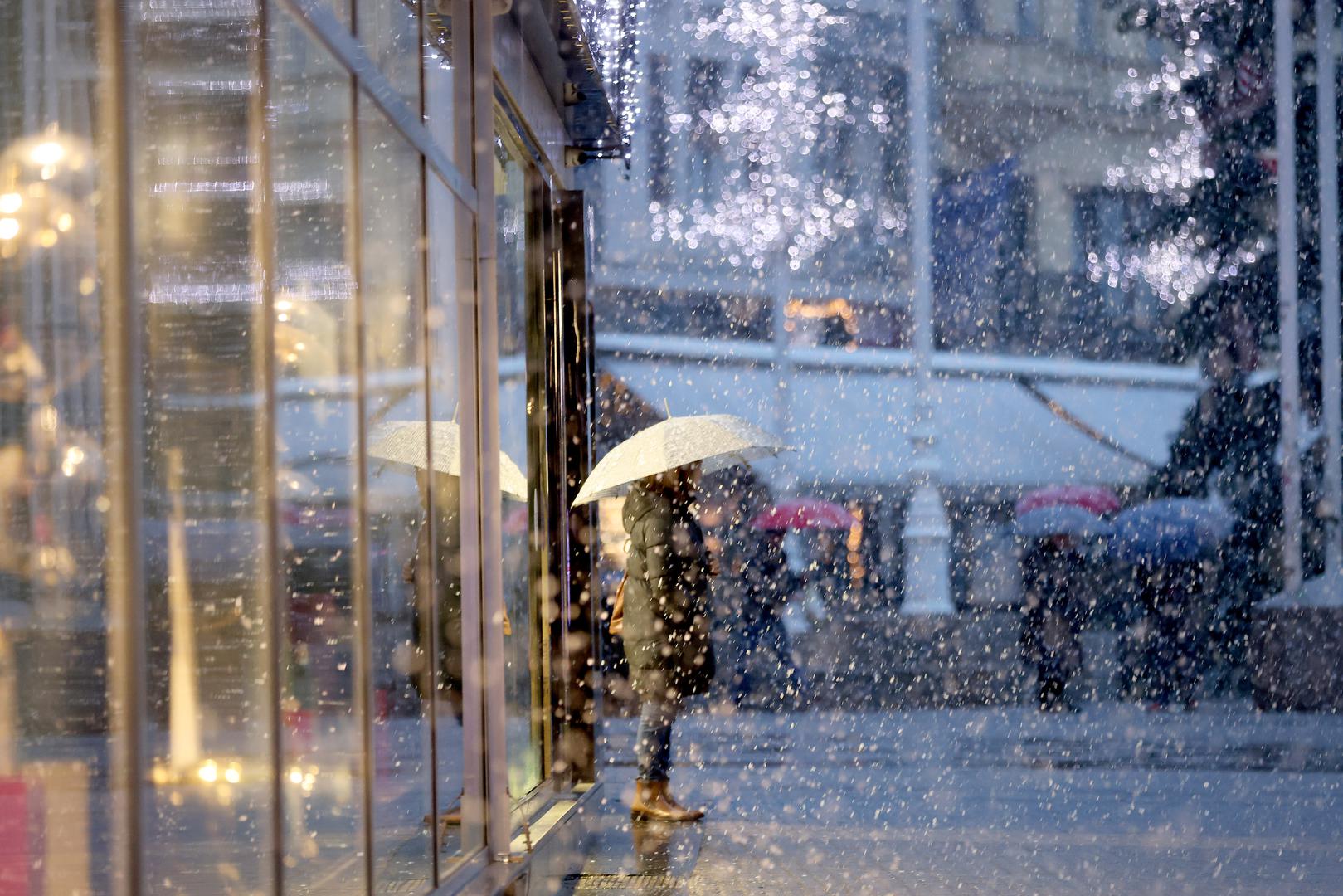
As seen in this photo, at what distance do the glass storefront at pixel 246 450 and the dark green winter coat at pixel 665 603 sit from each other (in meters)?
2.27

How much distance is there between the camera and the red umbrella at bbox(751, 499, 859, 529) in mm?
16734

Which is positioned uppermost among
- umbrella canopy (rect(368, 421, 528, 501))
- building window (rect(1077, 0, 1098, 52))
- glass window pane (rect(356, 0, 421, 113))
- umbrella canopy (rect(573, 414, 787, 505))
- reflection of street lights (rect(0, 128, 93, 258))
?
building window (rect(1077, 0, 1098, 52))

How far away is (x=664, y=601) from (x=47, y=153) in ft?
18.5

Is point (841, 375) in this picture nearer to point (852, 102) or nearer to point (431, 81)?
point (852, 102)

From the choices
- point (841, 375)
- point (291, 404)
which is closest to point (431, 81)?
point (291, 404)

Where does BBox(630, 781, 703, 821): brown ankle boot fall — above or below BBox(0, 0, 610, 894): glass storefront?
below

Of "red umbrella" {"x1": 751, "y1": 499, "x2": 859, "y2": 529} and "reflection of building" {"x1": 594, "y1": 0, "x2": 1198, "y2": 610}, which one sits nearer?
"red umbrella" {"x1": 751, "y1": 499, "x2": 859, "y2": 529}

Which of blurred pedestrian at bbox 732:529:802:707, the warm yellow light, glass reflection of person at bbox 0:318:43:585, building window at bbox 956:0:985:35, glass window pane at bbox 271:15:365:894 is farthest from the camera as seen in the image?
building window at bbox 956:0:985:35

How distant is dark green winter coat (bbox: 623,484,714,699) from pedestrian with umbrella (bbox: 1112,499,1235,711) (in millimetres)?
8734

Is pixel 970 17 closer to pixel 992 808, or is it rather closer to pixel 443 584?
pixel 992 808

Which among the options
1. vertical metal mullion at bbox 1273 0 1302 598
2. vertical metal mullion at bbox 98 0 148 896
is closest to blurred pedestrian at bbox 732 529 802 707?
vertical metal mullion at bbox 1273 0 1302 598

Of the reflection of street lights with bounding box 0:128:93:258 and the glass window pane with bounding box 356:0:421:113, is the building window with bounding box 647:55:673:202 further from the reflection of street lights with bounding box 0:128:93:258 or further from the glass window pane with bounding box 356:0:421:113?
the reflection of street lights with bounding box 0:128:93:258

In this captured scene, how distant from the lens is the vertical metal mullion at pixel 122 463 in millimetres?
2299

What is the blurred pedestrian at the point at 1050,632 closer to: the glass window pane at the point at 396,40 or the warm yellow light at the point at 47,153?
the glass window pane at the point at 396,40
